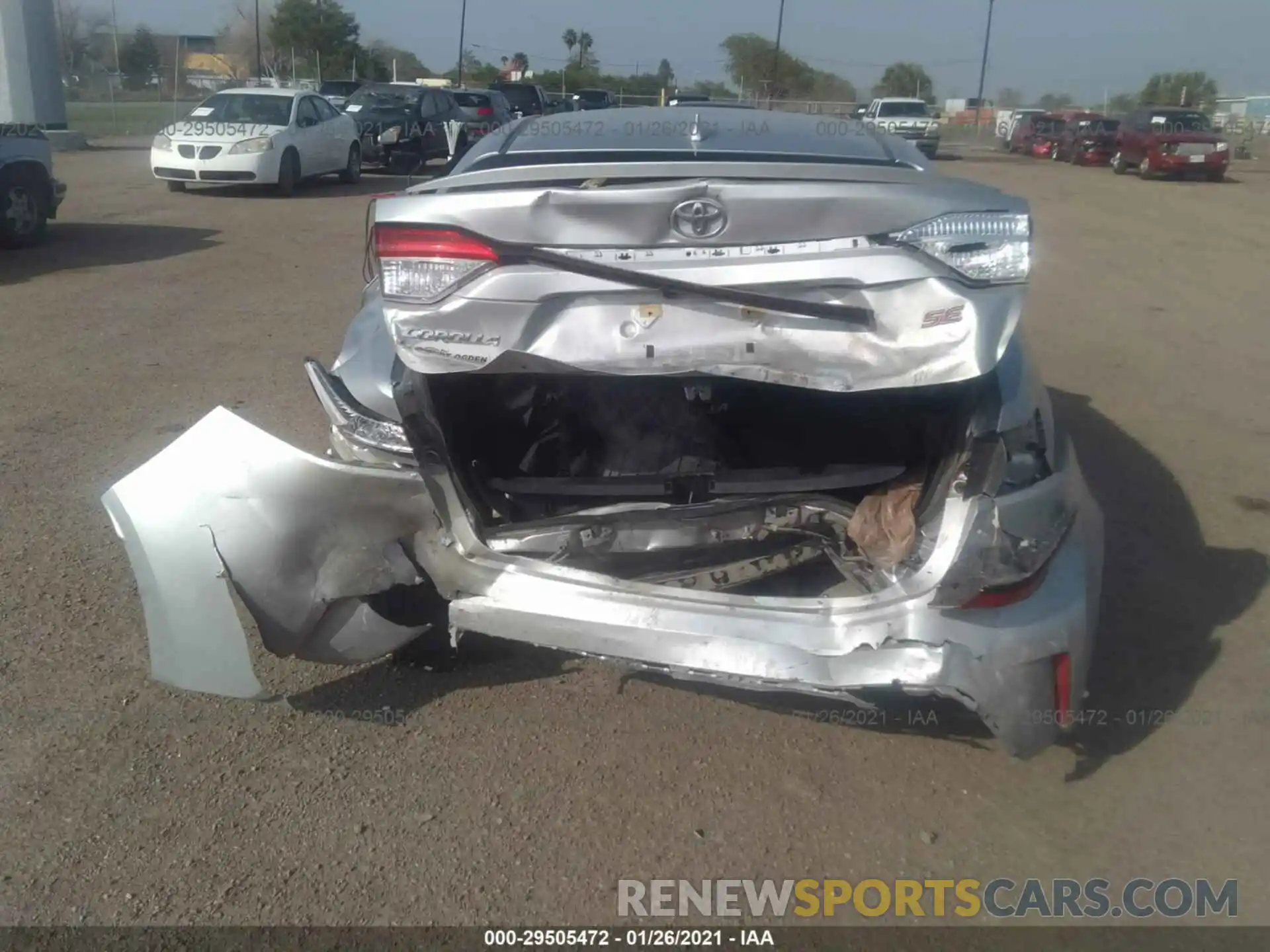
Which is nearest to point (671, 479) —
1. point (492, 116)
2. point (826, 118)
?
point (826, 118)

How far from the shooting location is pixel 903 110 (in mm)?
33750

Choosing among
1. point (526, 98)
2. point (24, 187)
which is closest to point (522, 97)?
point (526, 98)

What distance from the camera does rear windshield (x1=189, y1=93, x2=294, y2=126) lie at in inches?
653

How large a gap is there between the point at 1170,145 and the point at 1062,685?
1017 inches

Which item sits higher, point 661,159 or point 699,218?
point 661,159

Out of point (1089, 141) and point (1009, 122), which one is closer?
point (1089, 141)

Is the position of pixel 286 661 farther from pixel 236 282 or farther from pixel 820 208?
pixel 236 282

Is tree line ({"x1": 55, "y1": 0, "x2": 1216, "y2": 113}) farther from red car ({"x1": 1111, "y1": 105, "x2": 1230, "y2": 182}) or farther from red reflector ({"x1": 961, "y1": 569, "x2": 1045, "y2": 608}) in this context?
red reflector ({"x1": 961, "y1": 569, "x2": 1045, "y2": 608})

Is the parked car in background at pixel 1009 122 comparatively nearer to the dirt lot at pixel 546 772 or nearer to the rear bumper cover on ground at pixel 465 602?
the dirt lot at pixel 546 772

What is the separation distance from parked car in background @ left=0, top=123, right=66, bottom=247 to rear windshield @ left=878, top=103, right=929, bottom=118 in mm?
27008

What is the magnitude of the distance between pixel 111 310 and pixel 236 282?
1.45 m

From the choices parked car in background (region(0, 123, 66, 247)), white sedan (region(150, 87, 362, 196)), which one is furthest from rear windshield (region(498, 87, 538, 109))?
parked car in background (region(0, 123, 66, 247))

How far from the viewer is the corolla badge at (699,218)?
2.73 meters

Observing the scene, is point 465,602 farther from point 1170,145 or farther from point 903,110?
point 903,110
